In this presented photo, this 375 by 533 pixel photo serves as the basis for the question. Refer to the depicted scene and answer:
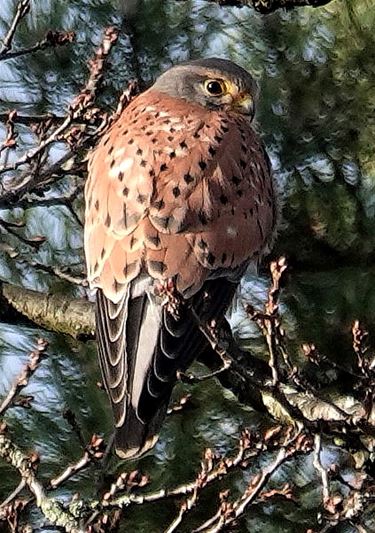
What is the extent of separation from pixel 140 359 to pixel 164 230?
0.34m

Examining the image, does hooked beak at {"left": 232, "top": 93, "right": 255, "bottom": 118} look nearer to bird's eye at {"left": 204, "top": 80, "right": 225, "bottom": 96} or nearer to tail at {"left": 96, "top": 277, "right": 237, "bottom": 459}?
bird's eye at {"left": 204, "top": 80, "right": 225, "bottom": 96}

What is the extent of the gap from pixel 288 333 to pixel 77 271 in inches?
26.4

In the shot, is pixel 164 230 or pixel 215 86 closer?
pixel 164 230

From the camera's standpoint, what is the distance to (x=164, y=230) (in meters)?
3.38

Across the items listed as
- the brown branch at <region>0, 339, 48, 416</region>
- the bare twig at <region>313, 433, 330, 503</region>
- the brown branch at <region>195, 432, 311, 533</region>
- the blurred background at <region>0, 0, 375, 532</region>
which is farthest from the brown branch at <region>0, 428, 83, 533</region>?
the blurred background at <region>0, 0, 375, 532</region>

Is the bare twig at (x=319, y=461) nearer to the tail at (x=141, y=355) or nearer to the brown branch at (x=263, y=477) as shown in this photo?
the brown branch at (x=263, y=477)

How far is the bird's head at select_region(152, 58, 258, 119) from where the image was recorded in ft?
12.9

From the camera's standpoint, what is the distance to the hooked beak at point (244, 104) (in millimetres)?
3918

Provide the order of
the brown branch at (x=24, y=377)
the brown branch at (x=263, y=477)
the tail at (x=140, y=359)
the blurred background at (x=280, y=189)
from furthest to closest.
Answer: the blurred background at (x=280, y=189) → the tail at (x=140, y=359) → the brown branch at (x=24, y=377) → the brown branch at (x=263, y=477)

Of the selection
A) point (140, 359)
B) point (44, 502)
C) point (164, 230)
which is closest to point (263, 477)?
point (44, 502)

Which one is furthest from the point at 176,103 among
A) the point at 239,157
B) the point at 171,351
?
the point at 171,351

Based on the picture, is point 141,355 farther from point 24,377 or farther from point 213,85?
point 213,85

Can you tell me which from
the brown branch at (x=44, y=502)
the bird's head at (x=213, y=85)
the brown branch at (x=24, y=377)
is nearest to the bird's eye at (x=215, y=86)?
the bird's head at (x=213, y=85)

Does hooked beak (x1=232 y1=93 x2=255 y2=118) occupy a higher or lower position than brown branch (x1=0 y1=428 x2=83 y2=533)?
lower
